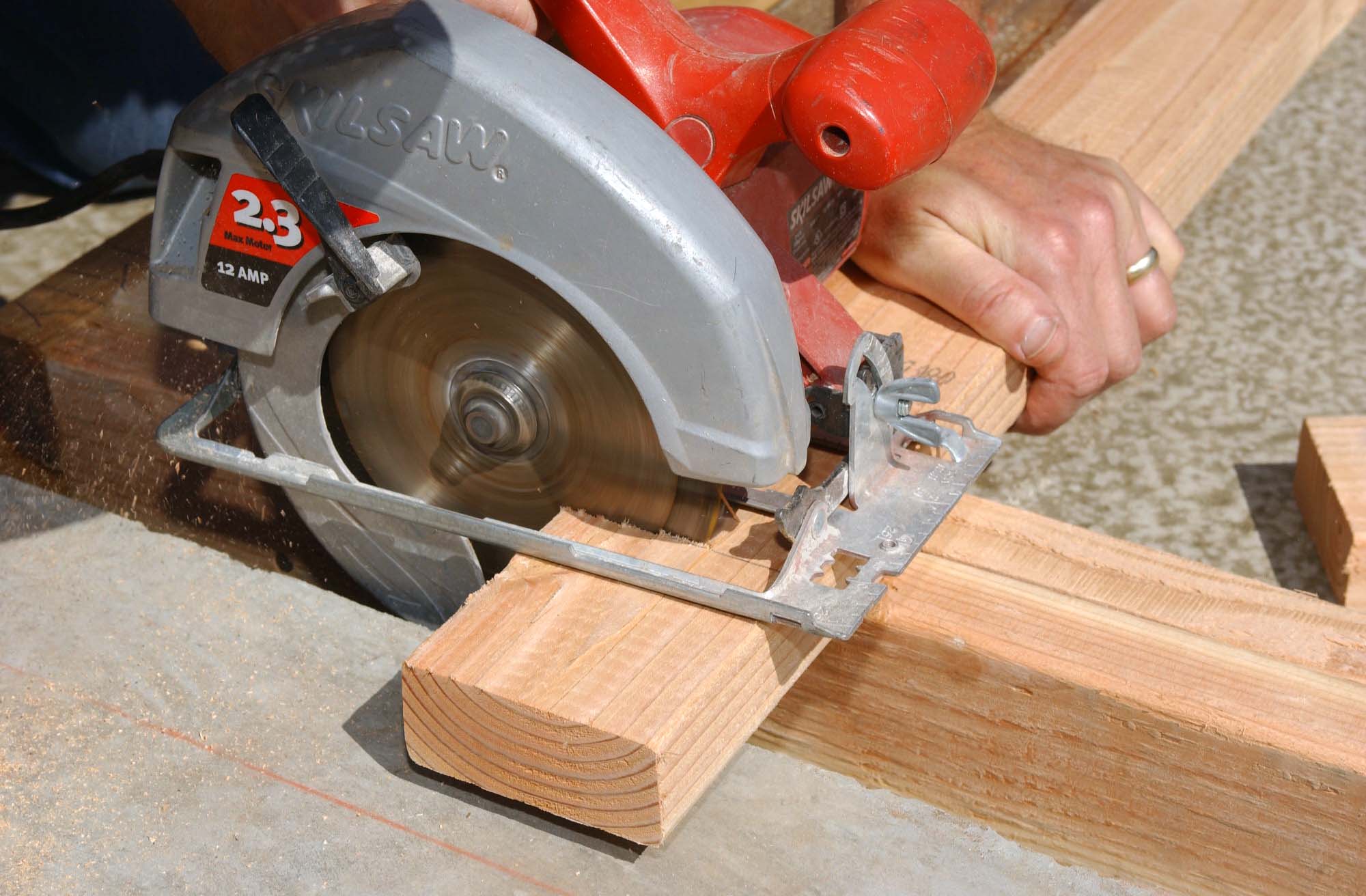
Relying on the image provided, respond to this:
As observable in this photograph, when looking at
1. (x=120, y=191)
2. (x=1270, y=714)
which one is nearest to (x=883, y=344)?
(x=1270, y=714)

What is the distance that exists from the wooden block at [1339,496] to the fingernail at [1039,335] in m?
0.51

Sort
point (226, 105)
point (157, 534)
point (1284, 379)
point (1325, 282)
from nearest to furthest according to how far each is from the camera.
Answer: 1. point (226, 105)
2. point (157, 534)
3. point (1284, 379)
4. point (1325, 282)

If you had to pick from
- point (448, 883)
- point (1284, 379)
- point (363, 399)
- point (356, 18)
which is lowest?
point (1284, 379)

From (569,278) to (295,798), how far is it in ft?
2.01

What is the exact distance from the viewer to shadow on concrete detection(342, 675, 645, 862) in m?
1.42

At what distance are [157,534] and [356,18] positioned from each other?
76 cm

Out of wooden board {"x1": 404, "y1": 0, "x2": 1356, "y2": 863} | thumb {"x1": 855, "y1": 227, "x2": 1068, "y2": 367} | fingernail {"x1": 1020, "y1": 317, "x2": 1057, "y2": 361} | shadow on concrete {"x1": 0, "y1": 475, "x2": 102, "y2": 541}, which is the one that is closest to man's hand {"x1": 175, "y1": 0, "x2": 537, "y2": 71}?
shadow on concrete {"x1": 0, "y1": 475, "x2": 102, "y2": 541}

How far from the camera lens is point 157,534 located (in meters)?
1.79

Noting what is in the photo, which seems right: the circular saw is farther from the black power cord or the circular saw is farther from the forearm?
the black power cord

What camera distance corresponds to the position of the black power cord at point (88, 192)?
7.19 feet

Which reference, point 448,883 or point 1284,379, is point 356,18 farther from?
point 1284,379

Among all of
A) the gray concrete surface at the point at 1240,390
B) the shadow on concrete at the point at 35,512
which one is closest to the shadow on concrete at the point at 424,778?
the shadow on concrete at the point at 35,512

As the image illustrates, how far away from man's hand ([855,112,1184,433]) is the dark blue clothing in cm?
177

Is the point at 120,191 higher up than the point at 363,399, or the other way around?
the point at 363,399
